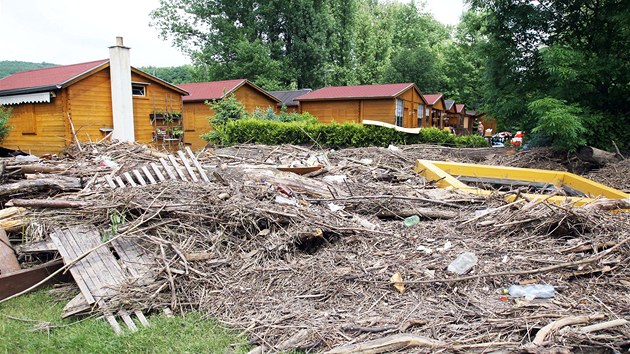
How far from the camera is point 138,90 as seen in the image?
683 inches

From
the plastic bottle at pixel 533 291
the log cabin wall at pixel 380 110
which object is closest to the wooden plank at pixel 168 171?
the plastic bottle at pixel 533 291

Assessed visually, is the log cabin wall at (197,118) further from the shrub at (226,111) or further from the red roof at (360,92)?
the red roof at (360,92)

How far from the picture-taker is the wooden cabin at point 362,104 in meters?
22.0

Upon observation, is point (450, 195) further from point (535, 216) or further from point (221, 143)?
point (221, 143)

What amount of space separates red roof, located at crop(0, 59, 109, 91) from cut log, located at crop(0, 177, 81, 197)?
9.81m

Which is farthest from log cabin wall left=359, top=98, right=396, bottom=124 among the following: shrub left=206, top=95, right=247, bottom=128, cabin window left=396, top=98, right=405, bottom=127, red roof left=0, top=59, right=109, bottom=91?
red roof left=0, top=59, right=109, bottom=91

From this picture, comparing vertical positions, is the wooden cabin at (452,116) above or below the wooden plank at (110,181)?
above

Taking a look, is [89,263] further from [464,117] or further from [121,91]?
[464,117]

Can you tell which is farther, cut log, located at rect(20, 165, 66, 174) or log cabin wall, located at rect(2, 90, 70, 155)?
log cabin wall, located at rect(2, 90, 70, 155)

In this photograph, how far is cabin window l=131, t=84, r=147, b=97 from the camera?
17125mm

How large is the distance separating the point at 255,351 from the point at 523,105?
9.97 m

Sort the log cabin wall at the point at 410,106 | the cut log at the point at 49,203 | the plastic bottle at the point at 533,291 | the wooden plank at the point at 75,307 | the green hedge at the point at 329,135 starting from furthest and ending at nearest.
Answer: the log cabin wall at the point at 410,106, the green hedge at the point at 329,135, the cut log at the point at 49,203, the wooden plank at the point at 75,307, the plastic bottle at the point at 533,291

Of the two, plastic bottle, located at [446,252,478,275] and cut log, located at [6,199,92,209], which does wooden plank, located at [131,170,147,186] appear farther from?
plastic bottle, located at [446,252,478,275]

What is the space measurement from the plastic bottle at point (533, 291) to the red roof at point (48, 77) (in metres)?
15.1
